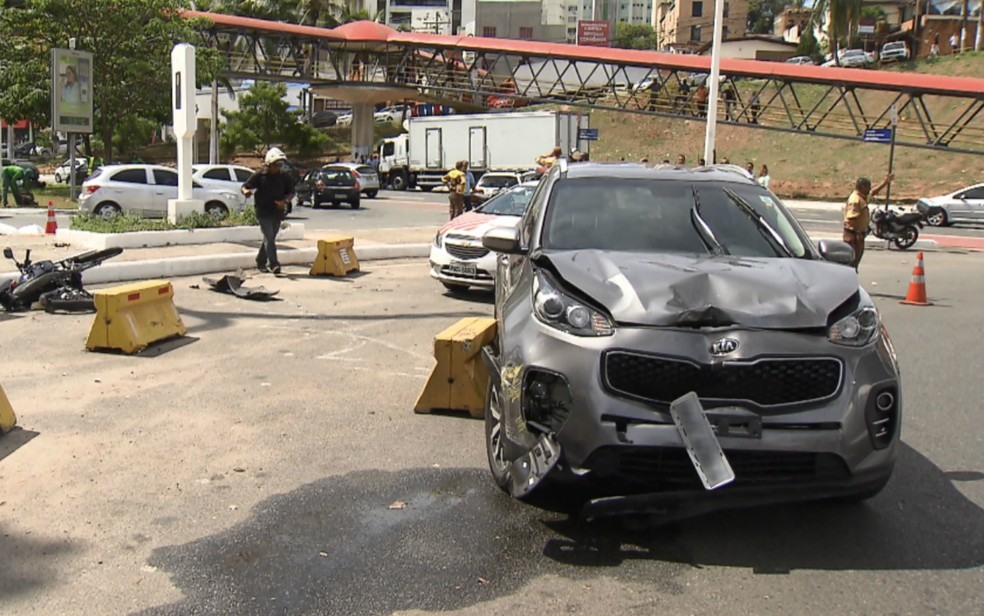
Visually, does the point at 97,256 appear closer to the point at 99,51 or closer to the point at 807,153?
the point at 99,51

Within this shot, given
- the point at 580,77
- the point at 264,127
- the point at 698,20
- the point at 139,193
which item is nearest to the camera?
the point at 139,193

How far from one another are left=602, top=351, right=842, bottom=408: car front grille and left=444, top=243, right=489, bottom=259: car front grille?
26.0 feet

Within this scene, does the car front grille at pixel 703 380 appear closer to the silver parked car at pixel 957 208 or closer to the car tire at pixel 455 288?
the car tire at pixel 455 288

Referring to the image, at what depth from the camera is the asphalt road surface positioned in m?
3.96

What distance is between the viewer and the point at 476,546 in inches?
175

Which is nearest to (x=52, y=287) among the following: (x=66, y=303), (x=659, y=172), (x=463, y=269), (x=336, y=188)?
(x=66, y=303)

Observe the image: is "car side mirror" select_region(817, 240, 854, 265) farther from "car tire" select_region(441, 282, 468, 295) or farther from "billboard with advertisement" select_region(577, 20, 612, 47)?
"billboard with advertisement" select_region(577, 20, 612, 47)

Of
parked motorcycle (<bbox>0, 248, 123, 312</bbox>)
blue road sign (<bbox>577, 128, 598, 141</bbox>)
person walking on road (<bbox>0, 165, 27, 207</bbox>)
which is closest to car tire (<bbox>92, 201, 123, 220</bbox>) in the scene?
person walking on road (<bbox>0, 165, 27, 207</bbox>)

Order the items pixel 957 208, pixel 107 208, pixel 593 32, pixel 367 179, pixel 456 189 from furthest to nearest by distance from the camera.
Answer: pixel 593 32
pixel 367 179
pixel 957 208
pixel 107 208
pixel 456 189

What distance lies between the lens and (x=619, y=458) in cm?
421

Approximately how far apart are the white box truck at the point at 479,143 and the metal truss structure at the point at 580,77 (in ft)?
8.11

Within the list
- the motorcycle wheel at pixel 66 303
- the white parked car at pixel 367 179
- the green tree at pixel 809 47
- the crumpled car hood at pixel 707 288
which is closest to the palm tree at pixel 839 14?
the green tree at pixel 809 47

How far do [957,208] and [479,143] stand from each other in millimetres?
20853

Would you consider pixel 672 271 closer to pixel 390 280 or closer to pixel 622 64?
pixel 390 280
